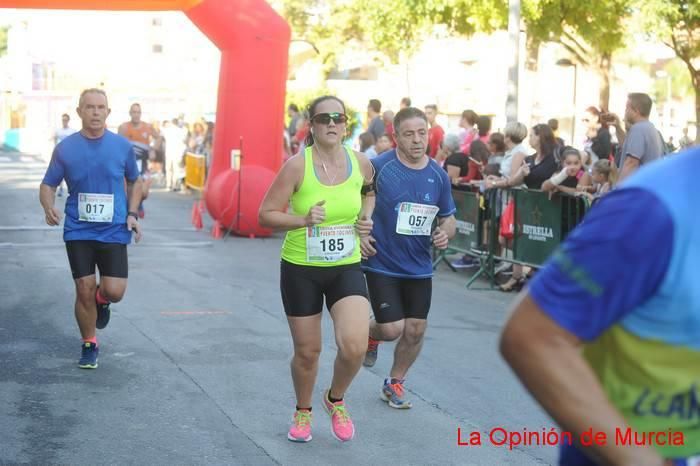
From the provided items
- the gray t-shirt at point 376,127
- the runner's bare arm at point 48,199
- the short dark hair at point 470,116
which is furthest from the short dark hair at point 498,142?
the runner's bare arm at point 48,199

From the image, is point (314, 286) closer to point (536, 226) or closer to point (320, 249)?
point (320, 249)

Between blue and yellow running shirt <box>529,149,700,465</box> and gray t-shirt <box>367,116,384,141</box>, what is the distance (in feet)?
48.0

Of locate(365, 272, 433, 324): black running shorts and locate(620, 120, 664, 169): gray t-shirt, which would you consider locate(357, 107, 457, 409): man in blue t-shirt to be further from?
locate(620, 120, 664, 169): gray t-shirt

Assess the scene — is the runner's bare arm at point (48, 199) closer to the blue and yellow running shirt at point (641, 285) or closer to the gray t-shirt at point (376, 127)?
the blue and yellow running shirt at point (641, 285)

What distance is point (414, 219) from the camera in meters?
6.75

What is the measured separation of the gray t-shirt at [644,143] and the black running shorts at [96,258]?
4.41 m

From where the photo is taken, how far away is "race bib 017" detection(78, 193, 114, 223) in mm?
7559

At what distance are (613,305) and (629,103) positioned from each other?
829 cm

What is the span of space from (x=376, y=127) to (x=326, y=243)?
1110 centimetres

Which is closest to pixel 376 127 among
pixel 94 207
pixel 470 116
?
pixel 470 116

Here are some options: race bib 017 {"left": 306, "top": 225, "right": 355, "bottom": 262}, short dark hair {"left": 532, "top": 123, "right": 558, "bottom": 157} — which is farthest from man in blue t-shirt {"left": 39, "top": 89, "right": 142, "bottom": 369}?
short dark hair {"left": 532, "top": 123, "right": 558, "bottom": 157}

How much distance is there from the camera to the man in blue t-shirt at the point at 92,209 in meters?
7.58

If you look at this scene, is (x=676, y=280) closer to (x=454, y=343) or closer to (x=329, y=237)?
(x=329, y=237)

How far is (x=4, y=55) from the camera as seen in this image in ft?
400
